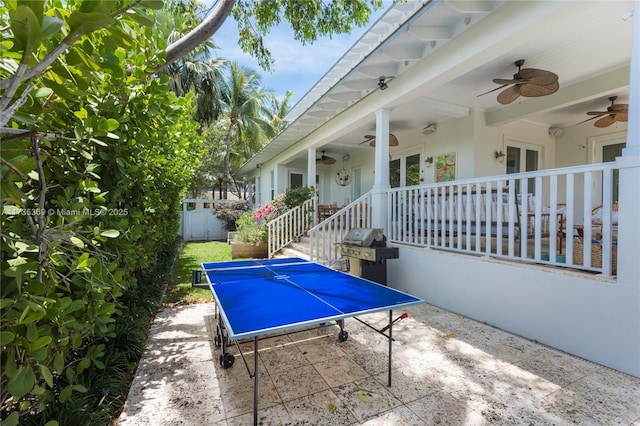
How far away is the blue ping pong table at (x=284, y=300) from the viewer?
207 cm

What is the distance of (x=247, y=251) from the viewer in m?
9.27

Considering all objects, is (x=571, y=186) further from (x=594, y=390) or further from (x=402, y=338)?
(x=402, y=338)

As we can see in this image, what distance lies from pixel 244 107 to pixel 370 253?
16.9m

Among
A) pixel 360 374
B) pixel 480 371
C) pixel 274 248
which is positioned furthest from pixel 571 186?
pixel 274 248

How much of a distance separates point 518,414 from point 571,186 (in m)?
2.45

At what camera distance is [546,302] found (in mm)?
3367

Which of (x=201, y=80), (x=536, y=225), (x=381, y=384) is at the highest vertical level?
(x=201, y=80)

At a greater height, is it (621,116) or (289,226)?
(621,116)

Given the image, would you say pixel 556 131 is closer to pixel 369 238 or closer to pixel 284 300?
pixel 369 238

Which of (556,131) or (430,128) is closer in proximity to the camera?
(556,131)

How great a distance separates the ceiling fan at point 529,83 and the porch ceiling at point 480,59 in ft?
1.17

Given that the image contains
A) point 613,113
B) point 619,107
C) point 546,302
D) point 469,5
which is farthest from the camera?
point 613,113

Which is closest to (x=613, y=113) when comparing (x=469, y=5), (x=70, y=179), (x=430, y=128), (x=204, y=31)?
(x=430, y=128)

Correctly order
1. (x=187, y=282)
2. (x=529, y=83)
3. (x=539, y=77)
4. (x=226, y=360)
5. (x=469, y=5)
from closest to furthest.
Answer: (x=226, y=360), (x=469, y=5), (x=539, y=77), (x=529, y=83), (x=187, y=282)
